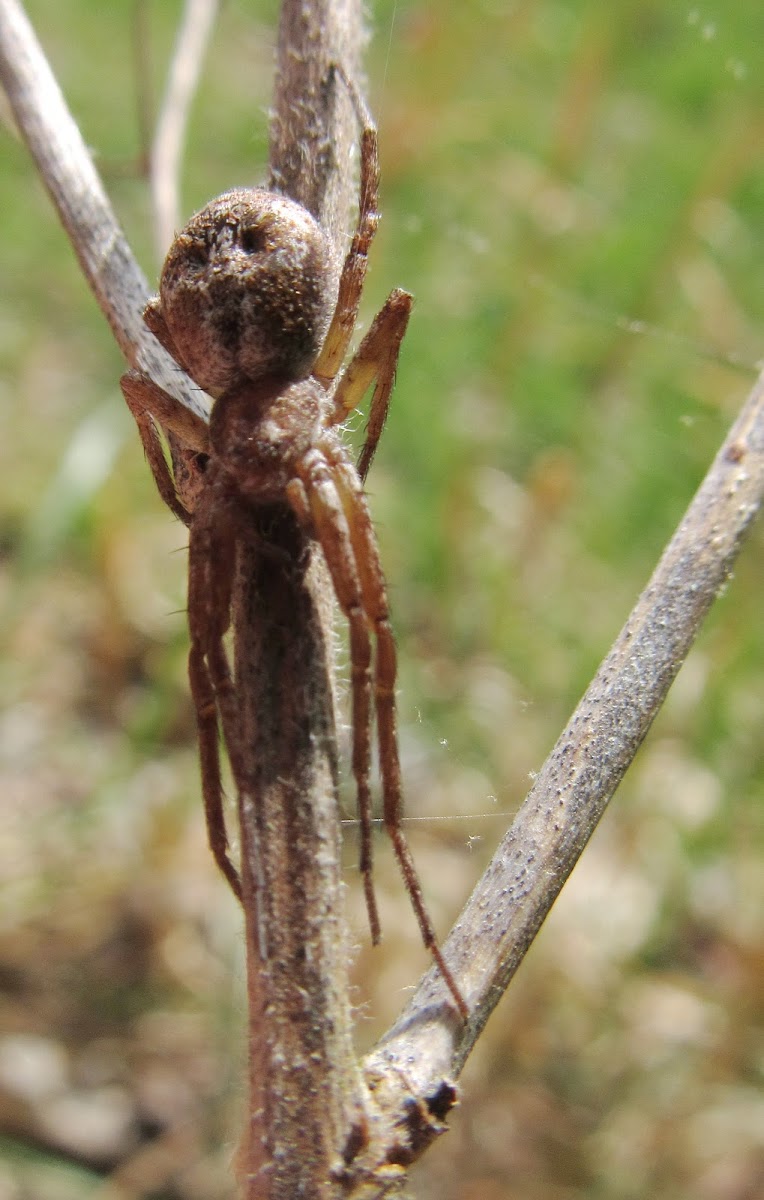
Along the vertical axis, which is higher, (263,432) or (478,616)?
(478,616)

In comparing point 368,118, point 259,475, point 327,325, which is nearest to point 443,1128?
point 259,475

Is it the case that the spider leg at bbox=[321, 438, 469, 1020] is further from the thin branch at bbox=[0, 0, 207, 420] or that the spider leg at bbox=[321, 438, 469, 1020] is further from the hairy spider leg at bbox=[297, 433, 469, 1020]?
the thin branch at bbox=[0, 0, 207, 420]

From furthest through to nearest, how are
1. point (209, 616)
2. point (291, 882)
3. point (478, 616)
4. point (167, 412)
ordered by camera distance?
point (478, 616) → point (167, 412) → point (209, 616) → point (291, 882)

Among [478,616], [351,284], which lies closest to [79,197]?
[351,284]

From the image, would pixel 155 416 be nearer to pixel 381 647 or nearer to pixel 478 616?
pixel 381 647

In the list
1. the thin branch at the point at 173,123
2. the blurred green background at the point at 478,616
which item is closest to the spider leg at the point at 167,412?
the thin branch at the point at 173,123

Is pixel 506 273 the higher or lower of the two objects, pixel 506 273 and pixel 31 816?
the higher

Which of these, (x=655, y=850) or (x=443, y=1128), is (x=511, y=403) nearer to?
(x=655, y=850)
